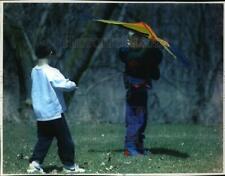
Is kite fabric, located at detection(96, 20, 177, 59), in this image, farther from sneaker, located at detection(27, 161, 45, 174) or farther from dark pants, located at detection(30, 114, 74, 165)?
sneaker, located at detection(27, 161, 45, 174)

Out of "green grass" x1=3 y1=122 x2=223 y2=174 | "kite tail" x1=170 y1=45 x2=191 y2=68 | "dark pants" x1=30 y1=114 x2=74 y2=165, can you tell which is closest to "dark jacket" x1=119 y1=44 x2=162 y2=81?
"kite tail" x1=170 y1=45 x2=191 y2=68

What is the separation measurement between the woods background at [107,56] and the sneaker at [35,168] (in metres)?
0.67

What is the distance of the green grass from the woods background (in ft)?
0.61

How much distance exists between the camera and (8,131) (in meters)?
10.8

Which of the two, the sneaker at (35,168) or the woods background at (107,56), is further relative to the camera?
the woods background at (107,56)

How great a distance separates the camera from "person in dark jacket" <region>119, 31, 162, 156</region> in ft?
35.4

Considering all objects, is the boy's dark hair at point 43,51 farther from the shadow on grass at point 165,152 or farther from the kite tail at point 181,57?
the kite tail at point 181,57

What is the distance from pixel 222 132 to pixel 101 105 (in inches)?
65.4

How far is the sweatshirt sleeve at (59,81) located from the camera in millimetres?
10328

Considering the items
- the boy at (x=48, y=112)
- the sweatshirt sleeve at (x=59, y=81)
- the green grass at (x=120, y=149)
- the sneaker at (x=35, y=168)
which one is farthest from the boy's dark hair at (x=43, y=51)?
the sneaker at (x=35, y=168)

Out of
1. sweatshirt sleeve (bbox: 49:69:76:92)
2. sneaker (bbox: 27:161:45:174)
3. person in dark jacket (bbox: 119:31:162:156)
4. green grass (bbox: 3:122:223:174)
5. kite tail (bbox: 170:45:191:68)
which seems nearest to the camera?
sweatshirt sleeve (bbox: 49:69:76:92)

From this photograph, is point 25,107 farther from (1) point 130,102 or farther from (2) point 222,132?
(2) point 222,132

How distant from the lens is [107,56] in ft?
36.3

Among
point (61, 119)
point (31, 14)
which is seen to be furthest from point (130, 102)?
point (31, 14)
